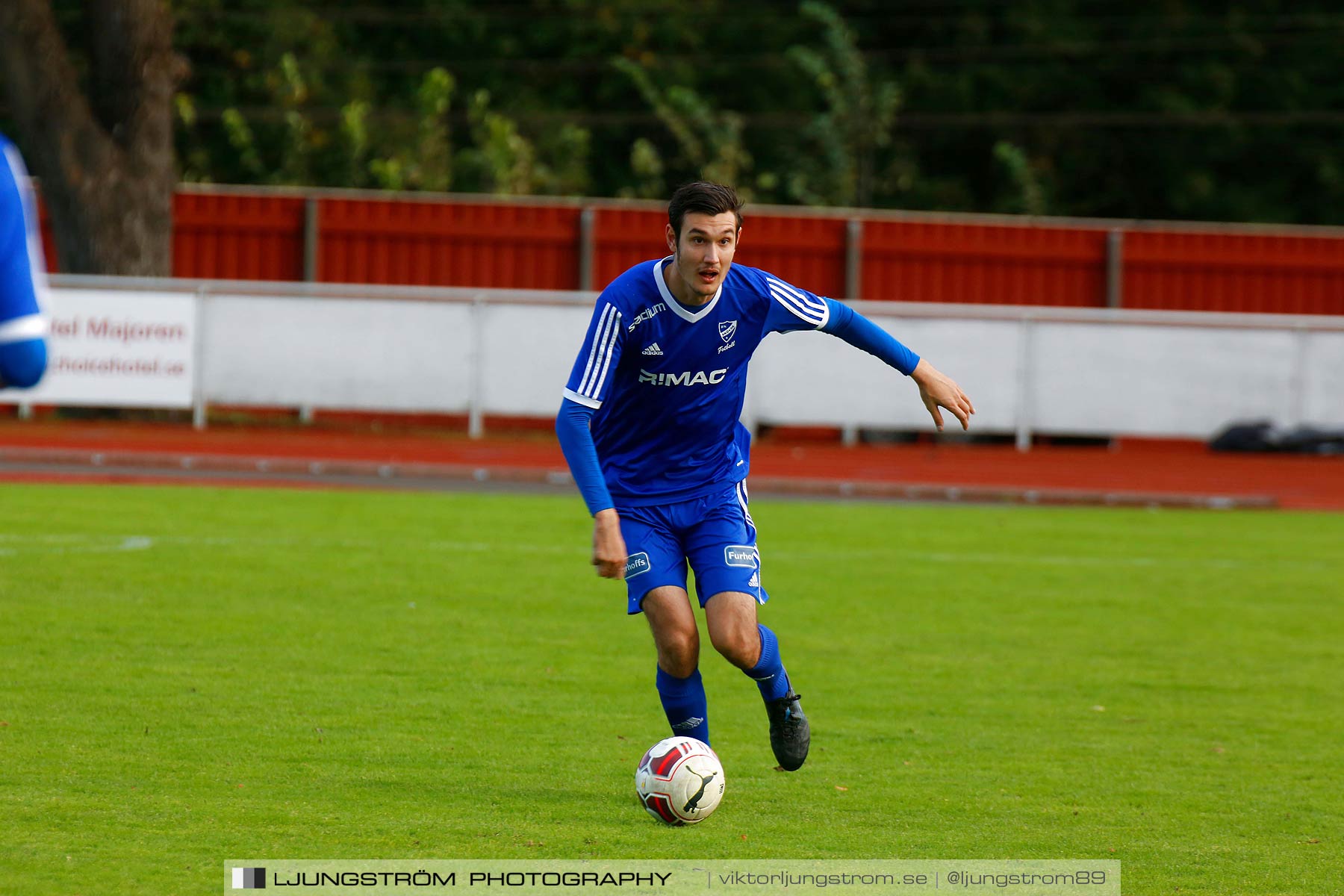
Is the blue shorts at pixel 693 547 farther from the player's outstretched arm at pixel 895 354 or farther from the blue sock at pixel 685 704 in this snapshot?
the player's outstretched arm at pixel 895 354

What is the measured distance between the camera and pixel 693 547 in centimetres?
610

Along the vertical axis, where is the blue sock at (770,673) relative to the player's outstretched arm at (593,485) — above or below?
below

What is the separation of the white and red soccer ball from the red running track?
1225 centimetres

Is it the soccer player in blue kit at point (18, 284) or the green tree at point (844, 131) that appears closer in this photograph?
the soccer player in blue kit at point (18, 284)

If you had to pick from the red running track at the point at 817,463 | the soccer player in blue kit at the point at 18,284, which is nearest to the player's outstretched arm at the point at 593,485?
the soccer player in blue kit at the point at 18,284

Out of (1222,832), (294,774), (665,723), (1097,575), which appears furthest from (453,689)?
(1097,575)

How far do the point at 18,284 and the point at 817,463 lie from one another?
18.1 metres

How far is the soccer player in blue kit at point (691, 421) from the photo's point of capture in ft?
18.8

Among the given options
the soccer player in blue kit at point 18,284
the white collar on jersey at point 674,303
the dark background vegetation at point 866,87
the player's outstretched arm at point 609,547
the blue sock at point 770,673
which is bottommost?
the blue sock at point 770,673

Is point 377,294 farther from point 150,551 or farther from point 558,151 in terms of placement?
point 558,151

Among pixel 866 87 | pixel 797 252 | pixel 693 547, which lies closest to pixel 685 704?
pixel 693 547

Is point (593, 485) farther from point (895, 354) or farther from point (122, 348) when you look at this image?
point (122, 348)

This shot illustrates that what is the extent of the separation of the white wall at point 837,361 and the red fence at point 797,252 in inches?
116

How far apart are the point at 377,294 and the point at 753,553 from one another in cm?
1651
